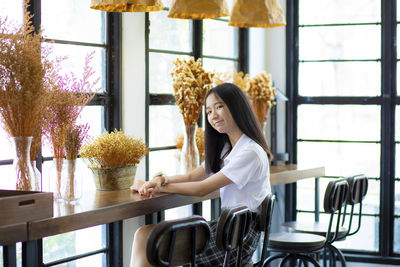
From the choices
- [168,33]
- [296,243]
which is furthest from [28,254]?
[168,33]

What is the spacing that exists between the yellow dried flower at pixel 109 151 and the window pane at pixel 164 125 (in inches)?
35.4

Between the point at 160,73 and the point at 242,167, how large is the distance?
149 cm

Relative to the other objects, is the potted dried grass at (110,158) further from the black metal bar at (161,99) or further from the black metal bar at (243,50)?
the black metal bar at (243,50)

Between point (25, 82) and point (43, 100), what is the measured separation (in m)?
0.15

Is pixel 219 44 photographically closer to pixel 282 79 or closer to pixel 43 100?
pixel 282 79

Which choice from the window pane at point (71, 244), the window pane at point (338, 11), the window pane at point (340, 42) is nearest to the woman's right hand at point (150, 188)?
the window pane at point (71, 244)

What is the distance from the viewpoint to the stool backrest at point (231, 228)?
2.54 metres

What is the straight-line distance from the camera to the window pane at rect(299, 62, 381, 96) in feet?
17.6

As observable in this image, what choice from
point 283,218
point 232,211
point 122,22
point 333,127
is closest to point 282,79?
point 333,127

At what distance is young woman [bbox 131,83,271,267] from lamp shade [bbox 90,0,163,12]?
547 mm

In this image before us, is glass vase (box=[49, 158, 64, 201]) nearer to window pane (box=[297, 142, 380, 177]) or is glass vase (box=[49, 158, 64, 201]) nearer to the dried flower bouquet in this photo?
the dried flower bouquet

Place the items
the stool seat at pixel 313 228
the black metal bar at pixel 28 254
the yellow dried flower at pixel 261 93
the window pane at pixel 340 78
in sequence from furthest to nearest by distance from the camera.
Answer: the window pane at pixel 340 78, the yellow dried flower at pixel 261 93, the stool seat at pixel 313 228, the black metal bar at pixel 28 254

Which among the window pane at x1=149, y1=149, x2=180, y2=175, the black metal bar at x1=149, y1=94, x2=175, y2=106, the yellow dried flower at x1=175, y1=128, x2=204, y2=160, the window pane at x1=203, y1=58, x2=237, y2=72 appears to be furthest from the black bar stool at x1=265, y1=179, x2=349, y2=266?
the window pane at x1=203, y1=58, x2=237, y2=72

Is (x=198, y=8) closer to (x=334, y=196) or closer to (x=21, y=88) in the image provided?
(x=21, y=88)
